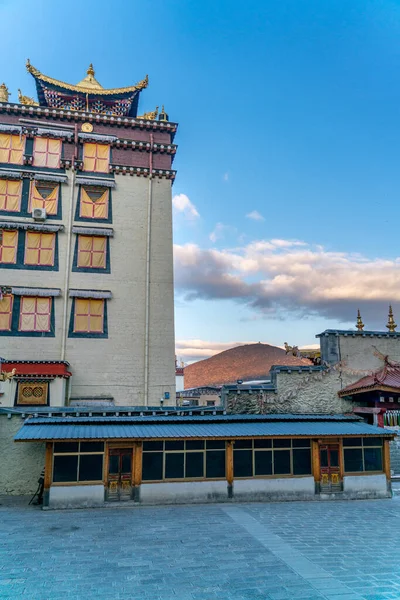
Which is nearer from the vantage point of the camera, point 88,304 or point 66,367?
point 66,367

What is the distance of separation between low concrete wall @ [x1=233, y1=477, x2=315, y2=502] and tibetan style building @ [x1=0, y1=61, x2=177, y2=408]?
1211cm

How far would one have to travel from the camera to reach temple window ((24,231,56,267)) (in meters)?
31.2

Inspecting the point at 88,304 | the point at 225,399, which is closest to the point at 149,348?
the point at 88,304

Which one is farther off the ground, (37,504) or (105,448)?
(105,448)

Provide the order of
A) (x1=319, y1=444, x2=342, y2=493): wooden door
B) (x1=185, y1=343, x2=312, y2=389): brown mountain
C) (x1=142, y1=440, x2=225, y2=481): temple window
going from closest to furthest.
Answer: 1. (x1=142, y1=440, x2=225, y2=481): temple window
2. (x1=319, y1=444, x2=342, y2=493): wooden door
3. (x1=185, y1=343, x2=312, y2=389): brown mountain

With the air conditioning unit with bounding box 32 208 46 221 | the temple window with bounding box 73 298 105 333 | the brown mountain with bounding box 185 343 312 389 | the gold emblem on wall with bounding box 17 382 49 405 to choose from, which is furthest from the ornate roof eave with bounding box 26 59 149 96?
the brown mountain with bounding box 185 343 312 389

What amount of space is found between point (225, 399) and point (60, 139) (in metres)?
23.0

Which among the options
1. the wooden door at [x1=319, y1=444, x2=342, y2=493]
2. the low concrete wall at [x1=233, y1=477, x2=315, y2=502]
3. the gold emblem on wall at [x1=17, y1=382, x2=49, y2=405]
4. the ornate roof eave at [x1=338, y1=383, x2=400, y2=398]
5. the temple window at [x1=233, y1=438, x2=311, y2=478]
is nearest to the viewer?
the low concrete wall at [x1=233, y1=477, x2=315, y2=502]

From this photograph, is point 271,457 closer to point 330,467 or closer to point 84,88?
point 330,467

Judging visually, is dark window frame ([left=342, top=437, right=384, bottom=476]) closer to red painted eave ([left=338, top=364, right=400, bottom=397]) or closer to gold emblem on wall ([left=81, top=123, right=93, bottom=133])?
red painted eave ([left=338, top=364, right=400, bottom=397])

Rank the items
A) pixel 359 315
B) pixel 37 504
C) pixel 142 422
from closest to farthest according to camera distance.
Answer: pixel 37 504, pixel 142 422, pixel 359 315

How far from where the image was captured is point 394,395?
22922 millimetres

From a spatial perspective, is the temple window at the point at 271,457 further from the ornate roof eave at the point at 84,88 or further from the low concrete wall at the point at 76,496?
the ornate roof eave at the point at 84,88

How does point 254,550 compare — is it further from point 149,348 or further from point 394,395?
point 149,348
